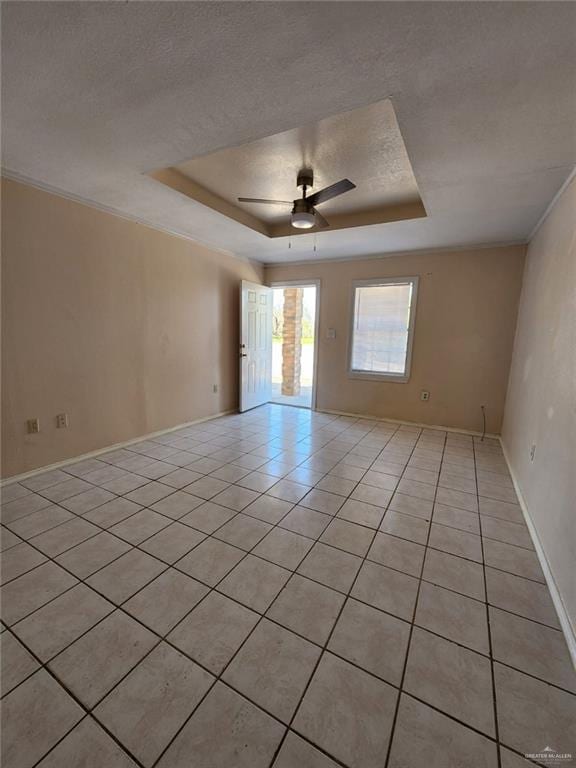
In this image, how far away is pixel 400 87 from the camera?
144 centimetres

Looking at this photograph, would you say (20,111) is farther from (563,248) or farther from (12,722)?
(563,248)

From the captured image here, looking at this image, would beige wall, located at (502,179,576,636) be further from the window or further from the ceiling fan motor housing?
the ceiling fan motor housing

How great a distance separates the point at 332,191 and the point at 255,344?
292cm

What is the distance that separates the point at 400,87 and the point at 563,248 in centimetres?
166

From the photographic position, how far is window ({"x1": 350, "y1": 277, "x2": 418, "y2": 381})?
435 centimetres

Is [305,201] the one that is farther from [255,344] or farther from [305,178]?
[255,344]

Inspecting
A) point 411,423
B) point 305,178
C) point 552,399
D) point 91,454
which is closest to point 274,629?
point 552,399

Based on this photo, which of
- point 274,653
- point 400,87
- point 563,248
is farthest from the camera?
point 563,248

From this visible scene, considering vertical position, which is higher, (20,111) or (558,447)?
(20,111)

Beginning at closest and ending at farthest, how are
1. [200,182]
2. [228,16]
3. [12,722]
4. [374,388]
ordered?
[12,722], [228,16], [200,182], [374,388]

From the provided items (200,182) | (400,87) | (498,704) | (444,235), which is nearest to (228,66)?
(400,87)

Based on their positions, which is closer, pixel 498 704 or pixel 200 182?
pixel 498 704

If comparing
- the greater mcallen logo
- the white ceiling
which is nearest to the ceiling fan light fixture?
the white ceiling

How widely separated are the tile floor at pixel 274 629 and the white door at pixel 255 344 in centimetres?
246
